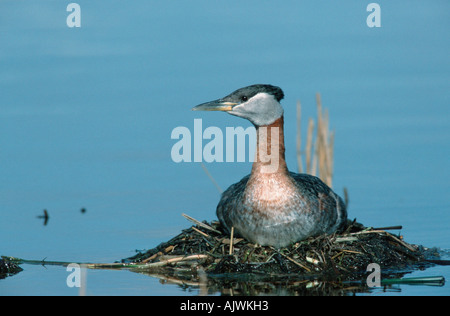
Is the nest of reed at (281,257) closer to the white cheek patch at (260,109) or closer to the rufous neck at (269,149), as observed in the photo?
the rufous neck at (269,149)

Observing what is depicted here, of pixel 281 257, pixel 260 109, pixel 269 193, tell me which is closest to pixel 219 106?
pixel 260 109

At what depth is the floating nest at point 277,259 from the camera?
1046 cm

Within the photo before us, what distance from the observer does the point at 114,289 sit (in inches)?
394

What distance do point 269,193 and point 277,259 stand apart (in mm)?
741

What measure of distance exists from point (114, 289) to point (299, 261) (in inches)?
80.5

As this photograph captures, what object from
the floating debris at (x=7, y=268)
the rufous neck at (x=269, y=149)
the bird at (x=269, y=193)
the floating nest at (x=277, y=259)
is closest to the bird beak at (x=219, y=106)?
the bird at (x=269, y=193)

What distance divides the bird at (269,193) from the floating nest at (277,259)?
176 mm

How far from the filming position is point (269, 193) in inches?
426

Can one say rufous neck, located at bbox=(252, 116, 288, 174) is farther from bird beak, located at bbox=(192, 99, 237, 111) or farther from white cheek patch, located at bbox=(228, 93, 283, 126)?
bird beak, located at bbox=(192, 99, 237, 111)

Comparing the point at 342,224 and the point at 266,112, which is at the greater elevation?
the point at 266,112

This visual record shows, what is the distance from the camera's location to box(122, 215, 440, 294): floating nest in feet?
34.3

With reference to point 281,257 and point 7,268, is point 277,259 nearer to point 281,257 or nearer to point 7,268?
point 281,257
